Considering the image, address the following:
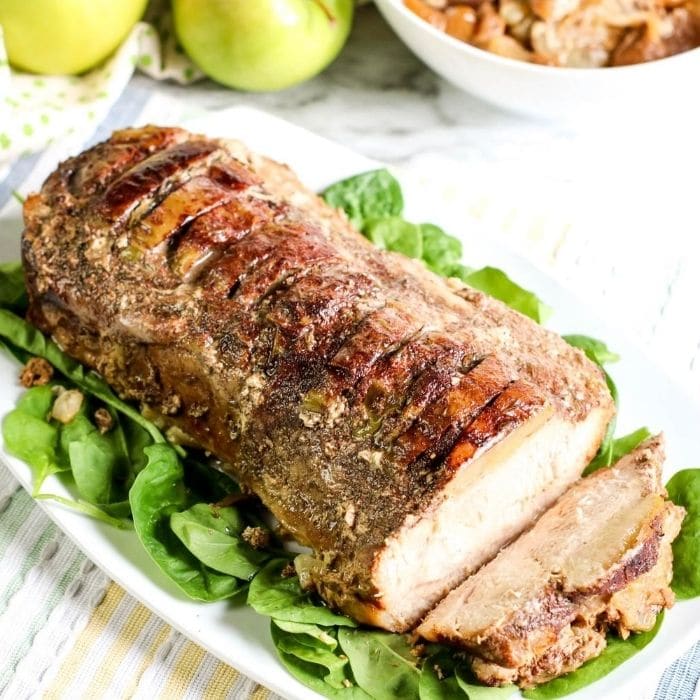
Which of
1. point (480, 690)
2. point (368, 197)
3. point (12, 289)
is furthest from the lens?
point (368, 197)

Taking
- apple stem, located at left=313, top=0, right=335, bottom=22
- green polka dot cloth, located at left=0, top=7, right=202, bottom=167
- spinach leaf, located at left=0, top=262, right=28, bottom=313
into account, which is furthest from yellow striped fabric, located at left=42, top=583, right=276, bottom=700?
apple stem, located at left=313, top=0, right=335, bottom=22

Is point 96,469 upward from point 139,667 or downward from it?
upward

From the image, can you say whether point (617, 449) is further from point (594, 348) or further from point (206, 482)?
point (206, 482)

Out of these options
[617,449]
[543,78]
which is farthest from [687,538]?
[543,78]

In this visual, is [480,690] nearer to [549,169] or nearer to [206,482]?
[206,482]

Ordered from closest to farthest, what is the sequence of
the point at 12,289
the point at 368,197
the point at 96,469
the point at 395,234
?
the point at 96,469 → the point at 12,289 → the point at 395,234 → the point at 368,197

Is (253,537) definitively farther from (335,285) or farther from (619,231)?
(619,231)

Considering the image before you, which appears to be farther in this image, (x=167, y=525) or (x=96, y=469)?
(x=96, y=469)

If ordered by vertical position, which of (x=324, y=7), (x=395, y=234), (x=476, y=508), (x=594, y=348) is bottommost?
(x=476, y=508)
